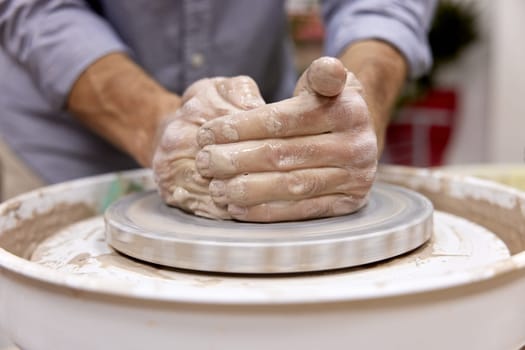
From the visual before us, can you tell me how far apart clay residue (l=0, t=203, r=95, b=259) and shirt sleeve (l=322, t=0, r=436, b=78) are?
61 centimetres

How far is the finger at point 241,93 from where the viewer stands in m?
0.69

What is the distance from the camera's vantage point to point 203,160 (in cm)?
67

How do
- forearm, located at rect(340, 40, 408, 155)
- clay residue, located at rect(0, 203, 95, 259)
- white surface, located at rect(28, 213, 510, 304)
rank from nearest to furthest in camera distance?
white surface, located at rect(28, 213, 510, 304), clay residue, located at rect(0, 203, 95, 259), forearm, located at rect(340, 40, 408, 155)

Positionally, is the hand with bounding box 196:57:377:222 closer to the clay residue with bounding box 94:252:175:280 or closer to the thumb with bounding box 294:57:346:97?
the thumb with bounding box 294:57:346:97

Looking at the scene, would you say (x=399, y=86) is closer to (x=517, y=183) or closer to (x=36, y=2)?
(x=517, y=183)

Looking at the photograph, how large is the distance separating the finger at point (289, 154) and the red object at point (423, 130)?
2.70 meters

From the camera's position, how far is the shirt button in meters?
1.21

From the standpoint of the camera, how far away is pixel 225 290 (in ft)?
1.51

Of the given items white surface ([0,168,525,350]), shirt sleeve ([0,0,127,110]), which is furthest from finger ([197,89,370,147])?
shirt sleeve ([0,0,127,110])

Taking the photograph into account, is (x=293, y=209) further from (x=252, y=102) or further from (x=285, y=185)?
(x=252, y=102)

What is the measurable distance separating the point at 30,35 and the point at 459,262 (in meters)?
0.87

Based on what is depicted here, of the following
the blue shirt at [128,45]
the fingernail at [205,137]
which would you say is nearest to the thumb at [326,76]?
the fingernail at [205,137]

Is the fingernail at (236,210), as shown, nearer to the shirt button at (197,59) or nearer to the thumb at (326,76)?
the thumb at (326,76)

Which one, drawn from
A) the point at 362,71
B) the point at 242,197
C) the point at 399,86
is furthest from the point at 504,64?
the point at 242,197
